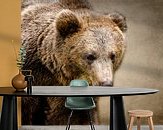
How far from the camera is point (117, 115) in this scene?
3.56 m

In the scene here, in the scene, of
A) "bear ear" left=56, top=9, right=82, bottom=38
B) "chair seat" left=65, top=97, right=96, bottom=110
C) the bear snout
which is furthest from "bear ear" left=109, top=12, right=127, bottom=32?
"chair seat" left=65, top=97, right=96, bottom=110

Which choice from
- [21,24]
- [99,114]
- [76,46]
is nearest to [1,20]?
[21,24]

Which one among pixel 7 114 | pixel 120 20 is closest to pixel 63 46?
pixel 120 20

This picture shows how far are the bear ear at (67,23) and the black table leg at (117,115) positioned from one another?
1890mm

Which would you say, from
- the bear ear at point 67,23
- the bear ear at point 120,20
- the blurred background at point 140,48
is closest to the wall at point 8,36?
the blurred background at point 140,48

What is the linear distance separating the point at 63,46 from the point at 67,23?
344 millimetres

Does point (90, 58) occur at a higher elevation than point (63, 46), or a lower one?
lower

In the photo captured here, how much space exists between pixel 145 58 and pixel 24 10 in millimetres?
1939

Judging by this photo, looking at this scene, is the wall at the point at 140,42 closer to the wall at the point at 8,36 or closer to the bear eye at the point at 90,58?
the bear eye at the point at 90,58

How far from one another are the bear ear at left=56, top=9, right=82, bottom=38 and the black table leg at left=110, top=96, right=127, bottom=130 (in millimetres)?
1890

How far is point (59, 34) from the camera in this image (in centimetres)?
525

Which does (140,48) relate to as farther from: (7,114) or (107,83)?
(7,114)

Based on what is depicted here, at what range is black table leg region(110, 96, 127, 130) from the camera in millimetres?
3539

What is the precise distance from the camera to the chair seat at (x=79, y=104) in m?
4.29
